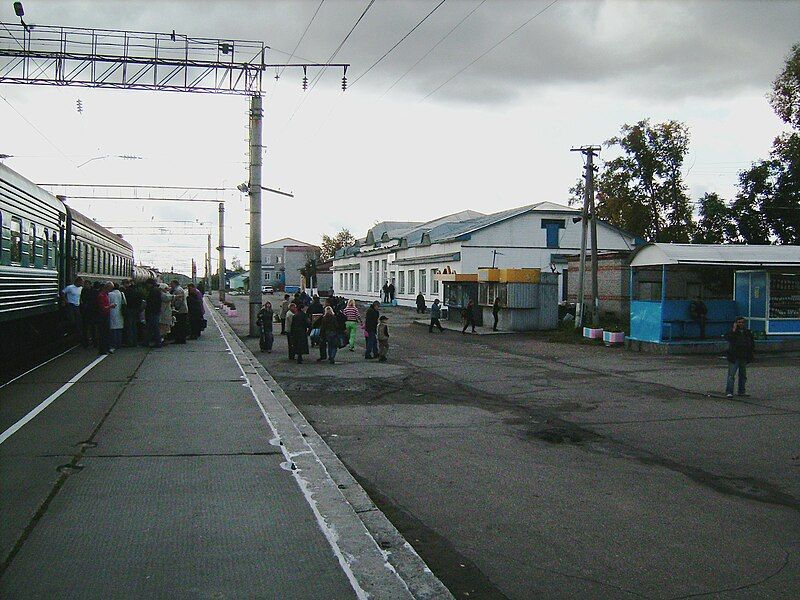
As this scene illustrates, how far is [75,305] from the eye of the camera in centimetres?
1905

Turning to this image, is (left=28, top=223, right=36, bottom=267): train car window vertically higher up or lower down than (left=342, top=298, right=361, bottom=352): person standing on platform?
higher up

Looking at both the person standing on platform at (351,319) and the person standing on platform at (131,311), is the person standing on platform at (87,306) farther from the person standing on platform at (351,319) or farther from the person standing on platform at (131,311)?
the person standing on platform at (351,319)

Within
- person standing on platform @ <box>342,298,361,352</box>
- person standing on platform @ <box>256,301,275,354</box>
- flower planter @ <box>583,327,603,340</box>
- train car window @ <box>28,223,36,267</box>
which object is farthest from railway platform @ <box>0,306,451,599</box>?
flower planter @ <box>583,327,603,340</box>

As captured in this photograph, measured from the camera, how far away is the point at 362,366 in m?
18.3

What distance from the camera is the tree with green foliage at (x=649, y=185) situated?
53656mm

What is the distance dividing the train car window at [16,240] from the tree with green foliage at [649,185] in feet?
153

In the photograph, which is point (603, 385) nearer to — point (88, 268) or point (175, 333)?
point (175, 333)

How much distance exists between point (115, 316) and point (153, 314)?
156 centimetres

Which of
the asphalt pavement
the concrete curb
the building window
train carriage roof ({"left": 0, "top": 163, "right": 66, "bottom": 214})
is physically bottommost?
the asphalt pavement

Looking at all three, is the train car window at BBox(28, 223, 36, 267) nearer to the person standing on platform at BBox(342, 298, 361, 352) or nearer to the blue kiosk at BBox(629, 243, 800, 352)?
the person standing on platform at BBox(342, 298, 361, 352)

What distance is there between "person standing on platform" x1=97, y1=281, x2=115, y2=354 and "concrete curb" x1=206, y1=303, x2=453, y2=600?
30.4ft

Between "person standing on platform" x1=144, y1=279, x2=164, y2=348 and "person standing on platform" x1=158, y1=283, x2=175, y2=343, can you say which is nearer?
"person standing on platform" x1=144, y1=279, x2=164, y2=348

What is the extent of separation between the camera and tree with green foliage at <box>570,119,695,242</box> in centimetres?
5366

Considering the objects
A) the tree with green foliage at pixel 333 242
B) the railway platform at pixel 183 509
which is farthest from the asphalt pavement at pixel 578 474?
the tree with green foliage at pixel 333 242
